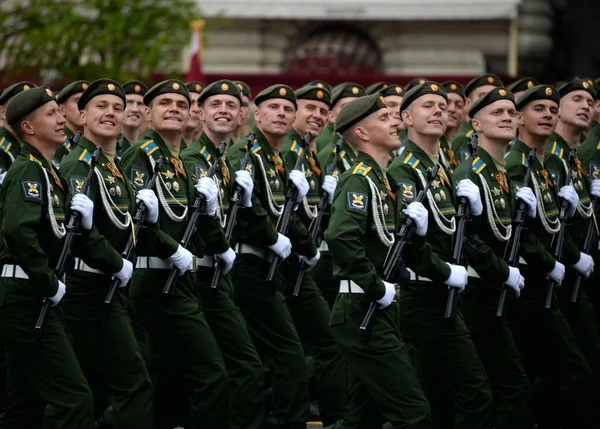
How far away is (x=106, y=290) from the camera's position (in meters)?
8.67

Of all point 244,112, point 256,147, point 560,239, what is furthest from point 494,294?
point 244,112

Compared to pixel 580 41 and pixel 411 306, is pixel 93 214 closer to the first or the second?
pixel 411 306

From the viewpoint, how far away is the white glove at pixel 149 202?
8.99m

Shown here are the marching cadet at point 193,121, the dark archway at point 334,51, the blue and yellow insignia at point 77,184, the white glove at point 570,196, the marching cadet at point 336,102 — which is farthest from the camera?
the dark archway at point 334,51

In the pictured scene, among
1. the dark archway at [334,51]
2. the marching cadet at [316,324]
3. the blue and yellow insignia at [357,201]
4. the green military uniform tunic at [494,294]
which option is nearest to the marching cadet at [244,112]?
the marching cadet at [316,324]

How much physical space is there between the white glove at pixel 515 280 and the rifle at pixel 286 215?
1.58 meters

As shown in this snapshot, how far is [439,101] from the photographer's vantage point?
9383mm

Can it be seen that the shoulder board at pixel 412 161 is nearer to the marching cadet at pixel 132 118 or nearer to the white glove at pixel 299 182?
the white glove at pixel 299 182

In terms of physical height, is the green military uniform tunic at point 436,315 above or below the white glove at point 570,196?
below

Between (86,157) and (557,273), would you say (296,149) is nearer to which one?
(557,273)

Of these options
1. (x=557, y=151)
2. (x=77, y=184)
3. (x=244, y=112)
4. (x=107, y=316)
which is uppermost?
(x=244, y=112)

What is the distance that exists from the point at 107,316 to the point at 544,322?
2793 mm

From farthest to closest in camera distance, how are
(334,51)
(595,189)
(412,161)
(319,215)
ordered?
(334,51), (319,215), (595,189), (412,161)

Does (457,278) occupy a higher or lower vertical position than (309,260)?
higher
